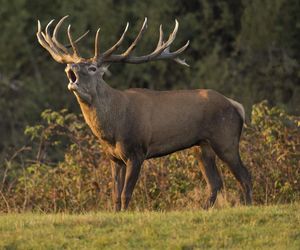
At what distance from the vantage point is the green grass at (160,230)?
13.8m

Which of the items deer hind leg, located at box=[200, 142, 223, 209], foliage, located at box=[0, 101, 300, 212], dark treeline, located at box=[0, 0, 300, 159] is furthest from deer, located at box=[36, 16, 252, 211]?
dark treeline, located at box=[0, 0, 300, 159]

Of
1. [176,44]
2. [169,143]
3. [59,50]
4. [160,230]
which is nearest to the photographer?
[160,230]

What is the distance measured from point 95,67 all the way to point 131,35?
20710 mm

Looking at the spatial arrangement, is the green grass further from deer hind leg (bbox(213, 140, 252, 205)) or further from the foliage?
the foliage

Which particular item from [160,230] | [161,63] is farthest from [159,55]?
[161,63]

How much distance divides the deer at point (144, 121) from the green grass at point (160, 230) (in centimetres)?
158

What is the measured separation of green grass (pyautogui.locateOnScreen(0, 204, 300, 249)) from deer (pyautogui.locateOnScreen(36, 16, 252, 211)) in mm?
1575

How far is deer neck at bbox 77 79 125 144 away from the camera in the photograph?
1664cm

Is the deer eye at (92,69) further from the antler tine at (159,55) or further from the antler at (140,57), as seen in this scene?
the antler tine at (159,55)

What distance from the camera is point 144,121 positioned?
55.2 ft

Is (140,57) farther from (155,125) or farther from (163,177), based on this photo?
(163,177)

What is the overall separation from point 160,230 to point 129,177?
2.31m

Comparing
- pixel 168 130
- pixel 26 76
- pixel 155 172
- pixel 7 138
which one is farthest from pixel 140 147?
pixel 26 76

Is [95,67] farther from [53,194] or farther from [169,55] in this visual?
[53,194]
